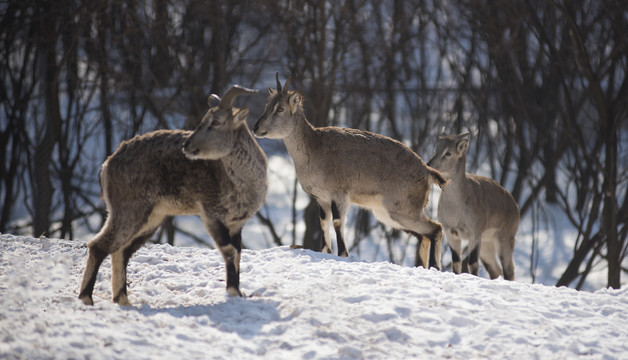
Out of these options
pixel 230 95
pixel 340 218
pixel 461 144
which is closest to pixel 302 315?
pixel 230 95

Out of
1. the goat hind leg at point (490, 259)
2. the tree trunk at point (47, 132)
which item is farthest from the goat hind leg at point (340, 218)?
the tree trunk at point (47, 132)

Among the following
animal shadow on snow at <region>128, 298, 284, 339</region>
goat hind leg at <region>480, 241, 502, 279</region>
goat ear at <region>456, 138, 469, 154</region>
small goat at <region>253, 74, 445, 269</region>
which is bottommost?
animal shadow on snow at <region>128, 298, 284, 339</region>

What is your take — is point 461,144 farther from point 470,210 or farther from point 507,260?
point 507,260

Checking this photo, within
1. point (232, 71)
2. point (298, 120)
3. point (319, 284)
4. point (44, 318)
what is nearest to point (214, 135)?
point (319, 284)

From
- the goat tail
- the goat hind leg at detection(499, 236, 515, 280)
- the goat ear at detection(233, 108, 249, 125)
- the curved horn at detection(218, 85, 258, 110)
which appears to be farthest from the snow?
the goat hind leg at detection(499, 236, 515, 280)

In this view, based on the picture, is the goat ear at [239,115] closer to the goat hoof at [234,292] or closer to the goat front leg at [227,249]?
the goat front leg at [227,249]

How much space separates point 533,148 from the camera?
14883mm

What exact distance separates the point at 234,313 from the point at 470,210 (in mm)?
4805

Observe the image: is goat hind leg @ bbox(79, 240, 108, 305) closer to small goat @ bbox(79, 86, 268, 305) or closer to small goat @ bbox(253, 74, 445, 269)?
small goat @ bbox(79, 86, 268, 305)

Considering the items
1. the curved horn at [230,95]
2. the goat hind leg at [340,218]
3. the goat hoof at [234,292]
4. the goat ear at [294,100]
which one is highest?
the goat ear at [294,100]

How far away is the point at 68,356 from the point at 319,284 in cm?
229

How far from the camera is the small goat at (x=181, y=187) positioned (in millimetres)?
5531

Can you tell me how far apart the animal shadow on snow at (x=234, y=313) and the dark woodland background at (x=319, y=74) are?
23.5ft

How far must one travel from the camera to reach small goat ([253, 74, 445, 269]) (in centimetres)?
788
